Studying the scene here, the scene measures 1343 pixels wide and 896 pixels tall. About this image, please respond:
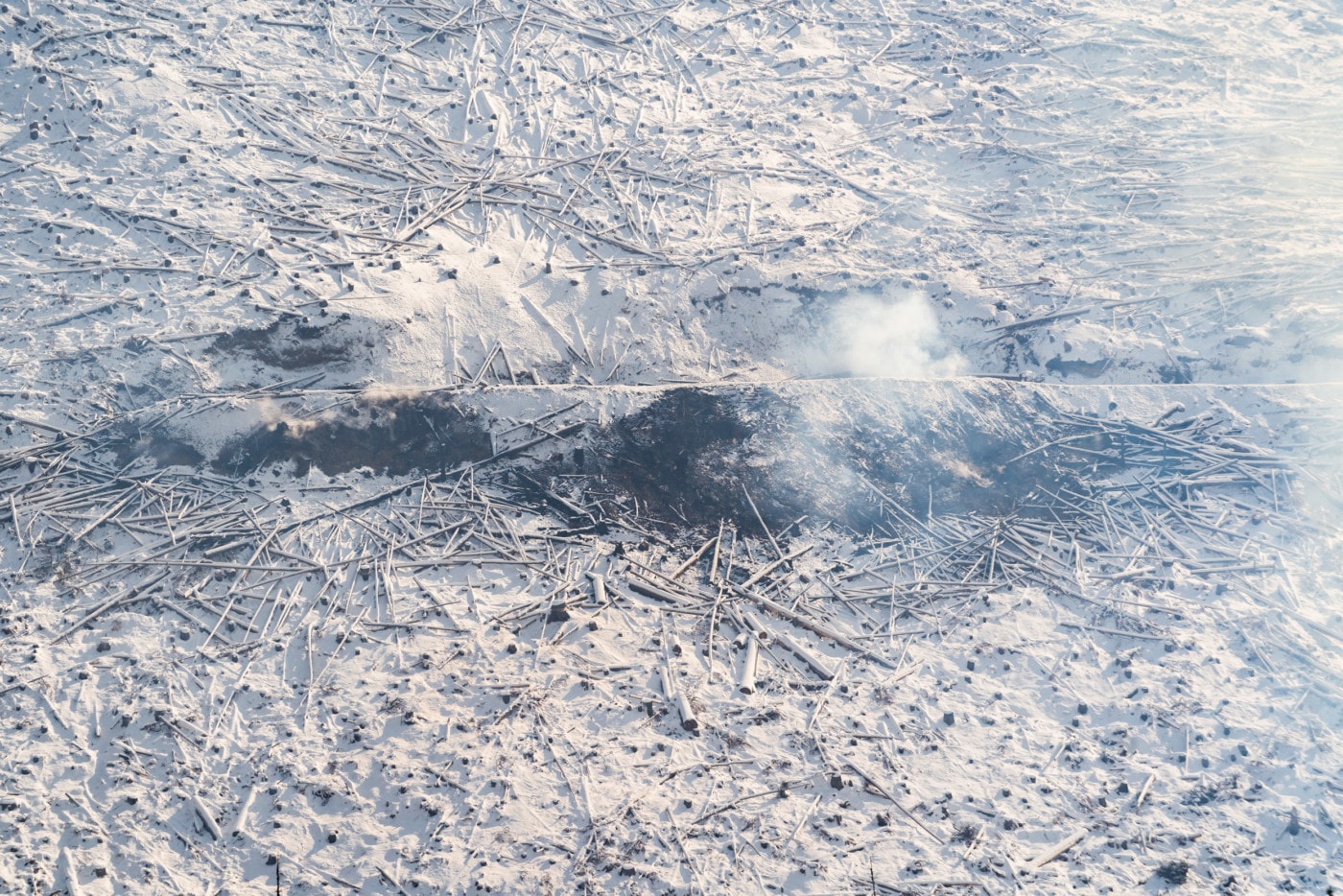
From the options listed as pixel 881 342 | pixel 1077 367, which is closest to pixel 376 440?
pixel 881 342

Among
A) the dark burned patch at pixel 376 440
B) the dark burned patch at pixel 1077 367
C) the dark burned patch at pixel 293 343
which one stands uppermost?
the dark burned patch at pixel 293 343

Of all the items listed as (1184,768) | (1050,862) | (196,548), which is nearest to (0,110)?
(196,548)

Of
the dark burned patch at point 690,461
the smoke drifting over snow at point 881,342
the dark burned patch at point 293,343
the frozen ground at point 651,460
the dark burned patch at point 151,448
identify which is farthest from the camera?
the smoke drifting over snow at point 881,342

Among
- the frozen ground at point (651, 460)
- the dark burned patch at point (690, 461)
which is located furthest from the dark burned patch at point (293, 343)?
the dark burned patch at point (690, 461)

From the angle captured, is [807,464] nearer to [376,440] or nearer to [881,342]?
[881,342]

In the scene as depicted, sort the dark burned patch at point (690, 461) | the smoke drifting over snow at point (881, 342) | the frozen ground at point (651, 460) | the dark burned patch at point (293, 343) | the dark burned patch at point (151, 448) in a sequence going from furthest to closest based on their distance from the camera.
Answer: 1. the smoke drifting over snow at point (881, 342)
2. the dark burned patch at point (293, 343)
3. the dark burned patch at point (690, 461)
4. the dark burned patch at point (151, 448)
5. the frozen ground at point (651, 460)

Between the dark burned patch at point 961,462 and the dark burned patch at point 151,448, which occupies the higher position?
the dark burned patch at point 151,448

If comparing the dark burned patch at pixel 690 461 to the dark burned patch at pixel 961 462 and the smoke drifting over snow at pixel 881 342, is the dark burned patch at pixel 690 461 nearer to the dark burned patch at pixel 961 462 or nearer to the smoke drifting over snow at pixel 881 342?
the dark burned patch at pixel 961 462

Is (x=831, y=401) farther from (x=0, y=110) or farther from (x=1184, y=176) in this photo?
(x=0, y=110)

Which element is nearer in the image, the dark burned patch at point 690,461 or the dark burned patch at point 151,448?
the dark burned patch at point 151,448
